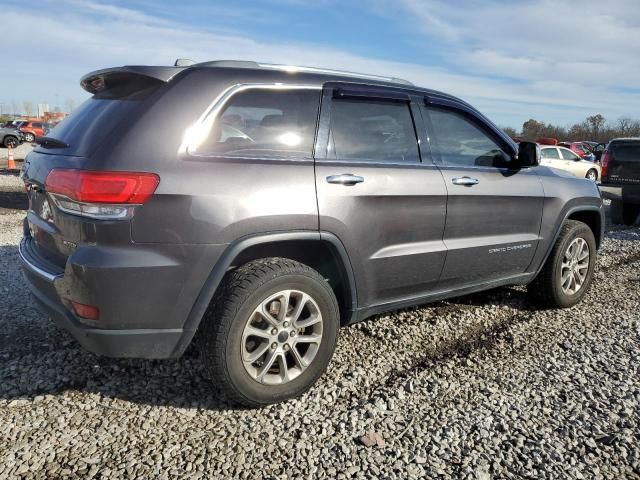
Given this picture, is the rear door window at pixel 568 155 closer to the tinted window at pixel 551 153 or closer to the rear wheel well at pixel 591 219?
the tinted window at pixel 551 153

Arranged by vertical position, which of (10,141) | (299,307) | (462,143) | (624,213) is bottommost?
(624,213)

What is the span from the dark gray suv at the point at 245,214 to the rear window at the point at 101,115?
12mm

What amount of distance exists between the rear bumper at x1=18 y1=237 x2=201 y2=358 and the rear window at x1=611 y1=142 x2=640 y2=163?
9666 mm

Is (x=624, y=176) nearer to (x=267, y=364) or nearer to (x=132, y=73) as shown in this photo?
(x=267, y=364)

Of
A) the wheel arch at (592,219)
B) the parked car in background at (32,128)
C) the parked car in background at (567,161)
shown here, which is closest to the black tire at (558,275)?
the wheel arch at (592,219)

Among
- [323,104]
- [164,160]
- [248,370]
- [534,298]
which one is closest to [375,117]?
[323,104]

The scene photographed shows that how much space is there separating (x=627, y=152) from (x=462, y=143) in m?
7.63

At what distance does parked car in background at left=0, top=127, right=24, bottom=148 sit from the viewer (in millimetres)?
27656

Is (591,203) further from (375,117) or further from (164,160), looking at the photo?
(164,160)

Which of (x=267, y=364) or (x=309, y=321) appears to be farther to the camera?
(x=309, y=321)

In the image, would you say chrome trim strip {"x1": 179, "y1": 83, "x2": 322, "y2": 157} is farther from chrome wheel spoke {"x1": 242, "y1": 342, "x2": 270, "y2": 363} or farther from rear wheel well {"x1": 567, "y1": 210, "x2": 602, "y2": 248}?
rear wheel well {"x1": 567, "y1": 210, "x2": 602, "y2": 248}

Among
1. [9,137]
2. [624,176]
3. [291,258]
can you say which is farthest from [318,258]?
[9,137]

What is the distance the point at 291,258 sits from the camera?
2910 mm

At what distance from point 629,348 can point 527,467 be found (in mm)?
1842
